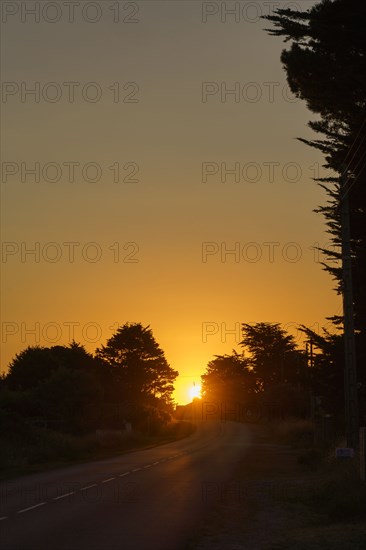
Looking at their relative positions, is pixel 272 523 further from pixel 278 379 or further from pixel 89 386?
pixel 278 379

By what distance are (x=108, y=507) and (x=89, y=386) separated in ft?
156

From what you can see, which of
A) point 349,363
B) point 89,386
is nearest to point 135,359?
point 89,386

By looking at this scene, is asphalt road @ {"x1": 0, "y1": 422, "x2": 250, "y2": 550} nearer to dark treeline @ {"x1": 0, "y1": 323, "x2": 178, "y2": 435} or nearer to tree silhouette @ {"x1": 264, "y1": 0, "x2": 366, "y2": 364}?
tree silhouette @ {"x1": 264, "y1": 0, "x2": 366, "y2": 364}

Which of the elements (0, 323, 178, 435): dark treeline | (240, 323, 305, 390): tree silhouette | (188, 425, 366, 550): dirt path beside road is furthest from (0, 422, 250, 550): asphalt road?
(240, 323, 305, 390): tree silhouette

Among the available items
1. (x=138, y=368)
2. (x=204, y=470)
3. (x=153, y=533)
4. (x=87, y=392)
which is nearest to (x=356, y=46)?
(x=153, y=533)

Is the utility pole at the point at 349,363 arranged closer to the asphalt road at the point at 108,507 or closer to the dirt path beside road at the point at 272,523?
the dirt path beside road at the point at 272,523

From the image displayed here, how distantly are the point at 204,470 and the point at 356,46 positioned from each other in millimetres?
16904

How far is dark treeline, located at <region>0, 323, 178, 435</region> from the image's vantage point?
61156mm

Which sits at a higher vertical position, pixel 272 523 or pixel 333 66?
pixel 333 66

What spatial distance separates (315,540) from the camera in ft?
44.9

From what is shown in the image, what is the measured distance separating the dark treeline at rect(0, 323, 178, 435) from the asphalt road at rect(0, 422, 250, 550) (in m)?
17.2

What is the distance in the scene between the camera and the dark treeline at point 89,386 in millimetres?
61156

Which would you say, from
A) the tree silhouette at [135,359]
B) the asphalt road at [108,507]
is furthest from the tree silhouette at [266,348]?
the asphalt road at [108,507]

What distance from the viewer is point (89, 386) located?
65.7m
